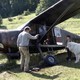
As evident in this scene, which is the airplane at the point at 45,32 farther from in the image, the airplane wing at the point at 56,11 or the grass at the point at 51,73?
the grass at the point at 51,73

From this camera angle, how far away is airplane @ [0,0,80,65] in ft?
49.4

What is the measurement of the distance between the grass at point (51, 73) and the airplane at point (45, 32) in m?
1.14

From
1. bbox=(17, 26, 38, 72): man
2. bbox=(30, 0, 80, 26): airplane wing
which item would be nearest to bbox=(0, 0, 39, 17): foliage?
bbox=(30, 0, 80, 26): airplane wing

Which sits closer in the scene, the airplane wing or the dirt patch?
the dirt patch

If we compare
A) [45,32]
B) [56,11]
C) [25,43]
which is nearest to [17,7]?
[45,32]

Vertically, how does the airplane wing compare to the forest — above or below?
below

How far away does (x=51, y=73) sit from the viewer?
13000 mm

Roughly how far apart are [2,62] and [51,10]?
3769 millimetres

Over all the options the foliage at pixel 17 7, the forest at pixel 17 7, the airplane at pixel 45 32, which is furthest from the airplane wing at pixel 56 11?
the foliage at pixel 17 7

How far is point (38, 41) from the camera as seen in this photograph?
15.7m

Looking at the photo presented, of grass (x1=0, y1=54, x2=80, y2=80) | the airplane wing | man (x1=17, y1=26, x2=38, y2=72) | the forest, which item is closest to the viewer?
grass (x1=0, y1=54, x2=80, y2=80)

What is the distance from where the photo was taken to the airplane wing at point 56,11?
581 inches

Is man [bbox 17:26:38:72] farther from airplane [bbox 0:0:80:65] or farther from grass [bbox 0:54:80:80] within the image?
airplane [bbox 0:0:80:65]

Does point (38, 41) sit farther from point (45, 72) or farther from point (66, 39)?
point (45, 72)
